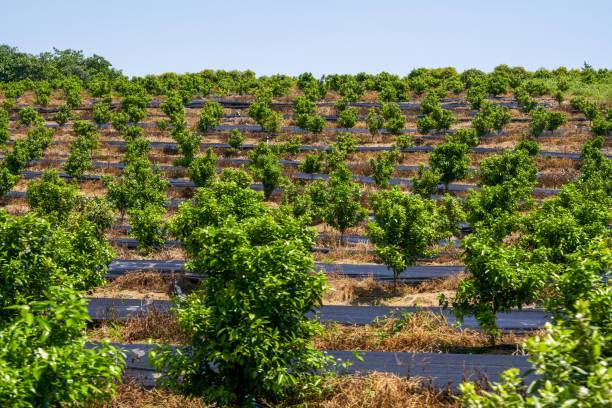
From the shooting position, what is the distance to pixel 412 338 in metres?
12.2

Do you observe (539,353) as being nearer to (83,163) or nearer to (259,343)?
(259,343)

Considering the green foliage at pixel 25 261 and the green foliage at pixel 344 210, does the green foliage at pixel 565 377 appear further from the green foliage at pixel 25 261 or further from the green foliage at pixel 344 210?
the green foliage at pixel 344 210

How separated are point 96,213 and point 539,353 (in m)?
22.1

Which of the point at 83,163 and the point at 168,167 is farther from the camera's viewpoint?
the point at 168,167

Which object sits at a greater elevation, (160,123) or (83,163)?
(160,123)

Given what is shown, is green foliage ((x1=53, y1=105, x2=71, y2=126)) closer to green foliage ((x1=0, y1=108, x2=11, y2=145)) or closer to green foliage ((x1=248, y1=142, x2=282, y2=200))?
green foliage ((x1=0, y1=108, x2=11, y2=145))

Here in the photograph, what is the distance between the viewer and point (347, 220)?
24.1 metres

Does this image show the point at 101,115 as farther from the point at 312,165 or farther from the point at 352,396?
the point at 352,396

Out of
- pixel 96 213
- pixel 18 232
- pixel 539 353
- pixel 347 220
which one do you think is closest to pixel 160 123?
pixel 96 213

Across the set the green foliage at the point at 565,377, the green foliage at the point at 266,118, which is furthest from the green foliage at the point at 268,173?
the green foliage at the point at 565,377

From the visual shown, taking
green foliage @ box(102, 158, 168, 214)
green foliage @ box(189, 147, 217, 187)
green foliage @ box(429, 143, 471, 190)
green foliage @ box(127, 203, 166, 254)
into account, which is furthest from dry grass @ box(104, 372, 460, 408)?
green foliage @ box(189, 147, 217, 187)

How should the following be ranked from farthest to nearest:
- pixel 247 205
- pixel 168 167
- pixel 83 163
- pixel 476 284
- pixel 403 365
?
pixel 168 167 < pixel 83 163 < pixel 247 205 < pixel 476 284 < pixel 403 365

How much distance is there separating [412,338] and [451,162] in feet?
71.3

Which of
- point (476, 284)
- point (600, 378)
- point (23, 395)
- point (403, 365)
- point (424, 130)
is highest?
point (424, 130)
